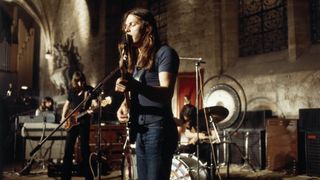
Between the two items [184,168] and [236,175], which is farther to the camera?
[236,175]

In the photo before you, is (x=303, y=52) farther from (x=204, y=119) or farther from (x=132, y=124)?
(x=132, y=124)

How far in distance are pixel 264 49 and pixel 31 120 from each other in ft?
17.5

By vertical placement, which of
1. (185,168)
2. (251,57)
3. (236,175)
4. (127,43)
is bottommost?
(236,175)

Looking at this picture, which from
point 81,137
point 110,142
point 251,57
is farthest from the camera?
point 251,57

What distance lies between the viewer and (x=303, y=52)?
7527 mm

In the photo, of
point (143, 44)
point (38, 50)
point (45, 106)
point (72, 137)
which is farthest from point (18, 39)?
point (143, 44)

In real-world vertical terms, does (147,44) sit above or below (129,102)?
above

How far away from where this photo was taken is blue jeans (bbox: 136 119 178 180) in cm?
192

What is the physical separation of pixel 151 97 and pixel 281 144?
546 centimetres

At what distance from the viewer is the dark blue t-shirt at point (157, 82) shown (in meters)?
1.96

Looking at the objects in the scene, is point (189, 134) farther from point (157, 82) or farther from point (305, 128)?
point (157, 82)

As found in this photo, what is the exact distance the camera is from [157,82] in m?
2.02

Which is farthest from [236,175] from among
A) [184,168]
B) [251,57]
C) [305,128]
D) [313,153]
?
[251,57]

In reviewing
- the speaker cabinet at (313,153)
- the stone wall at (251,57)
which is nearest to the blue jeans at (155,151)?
the speaker cabinet at (313,153)
